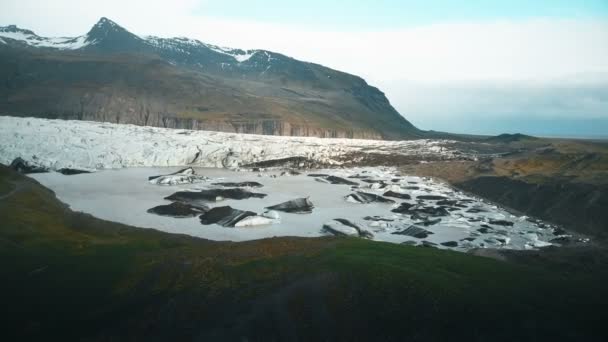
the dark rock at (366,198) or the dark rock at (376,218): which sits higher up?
the dark rock at (366,198)

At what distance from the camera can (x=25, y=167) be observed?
160ft

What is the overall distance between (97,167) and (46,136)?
11.5 m

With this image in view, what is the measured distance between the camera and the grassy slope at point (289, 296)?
1288 centimetres

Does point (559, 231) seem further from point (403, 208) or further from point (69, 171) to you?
point (69, 171)

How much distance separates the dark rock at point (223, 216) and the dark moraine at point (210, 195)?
5.11m

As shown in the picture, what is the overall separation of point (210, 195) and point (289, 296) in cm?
2757

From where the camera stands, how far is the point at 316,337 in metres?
12.6

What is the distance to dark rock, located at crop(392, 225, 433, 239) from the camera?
30.2 meters

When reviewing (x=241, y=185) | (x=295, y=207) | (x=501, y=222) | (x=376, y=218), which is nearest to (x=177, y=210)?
(x=295, y=207)

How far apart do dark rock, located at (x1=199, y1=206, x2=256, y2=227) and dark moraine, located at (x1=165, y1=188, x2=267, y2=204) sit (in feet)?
16.8

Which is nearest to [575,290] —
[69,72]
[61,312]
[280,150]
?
[61,312]

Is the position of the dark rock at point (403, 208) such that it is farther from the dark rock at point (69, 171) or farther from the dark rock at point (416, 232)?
the dark rock at point (69, 171)

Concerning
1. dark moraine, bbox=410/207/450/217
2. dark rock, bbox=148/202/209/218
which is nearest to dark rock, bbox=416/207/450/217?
dark moraine, bbox=410/207/450/217

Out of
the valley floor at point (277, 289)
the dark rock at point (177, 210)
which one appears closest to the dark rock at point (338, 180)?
the dark rock at point (177, 210)
